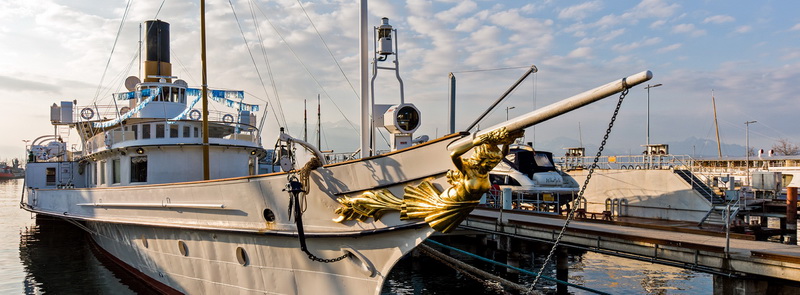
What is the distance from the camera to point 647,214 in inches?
811

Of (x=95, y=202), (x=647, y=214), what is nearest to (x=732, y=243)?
(x=647, y=214)

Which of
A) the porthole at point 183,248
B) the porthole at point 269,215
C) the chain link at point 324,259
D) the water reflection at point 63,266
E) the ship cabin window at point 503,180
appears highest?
the porthole at point 269,215

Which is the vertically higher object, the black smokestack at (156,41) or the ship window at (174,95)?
the black smokestack at (156,41)

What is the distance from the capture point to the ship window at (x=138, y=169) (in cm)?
1388

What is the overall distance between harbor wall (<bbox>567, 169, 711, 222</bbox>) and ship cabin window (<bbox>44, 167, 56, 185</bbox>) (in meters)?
23.6

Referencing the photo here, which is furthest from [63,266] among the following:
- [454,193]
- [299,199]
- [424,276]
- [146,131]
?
[454,193]

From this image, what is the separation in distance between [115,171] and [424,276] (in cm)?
984

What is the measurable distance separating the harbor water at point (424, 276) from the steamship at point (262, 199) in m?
1.18

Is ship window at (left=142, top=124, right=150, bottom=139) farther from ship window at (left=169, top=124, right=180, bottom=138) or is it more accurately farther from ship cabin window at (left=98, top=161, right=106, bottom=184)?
ship cabin window at (left=98, top=161, right=106, bottom=184)

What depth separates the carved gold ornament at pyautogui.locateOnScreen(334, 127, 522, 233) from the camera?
5.96m

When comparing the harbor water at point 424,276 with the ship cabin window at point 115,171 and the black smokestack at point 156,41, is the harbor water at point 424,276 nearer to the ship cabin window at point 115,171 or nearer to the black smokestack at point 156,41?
the ship cabin window at point 115,171

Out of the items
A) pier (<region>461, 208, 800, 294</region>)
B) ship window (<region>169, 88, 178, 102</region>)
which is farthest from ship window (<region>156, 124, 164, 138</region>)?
pier (<region>461, 208, 800, 294</region>)

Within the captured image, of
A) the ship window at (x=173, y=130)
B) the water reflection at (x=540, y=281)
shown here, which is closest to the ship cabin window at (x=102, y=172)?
the ship window at (x=173, y=130)

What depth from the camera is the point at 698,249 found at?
31.6ft
